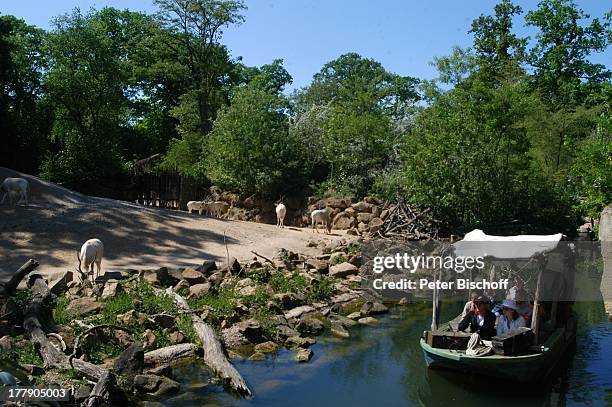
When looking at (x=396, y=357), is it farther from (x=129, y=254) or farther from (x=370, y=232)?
(x=370, y=232)

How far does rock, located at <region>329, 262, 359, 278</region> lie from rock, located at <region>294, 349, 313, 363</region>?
20.4 feet

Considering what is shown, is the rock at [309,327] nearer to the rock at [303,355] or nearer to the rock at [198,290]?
the rock at [303,355]

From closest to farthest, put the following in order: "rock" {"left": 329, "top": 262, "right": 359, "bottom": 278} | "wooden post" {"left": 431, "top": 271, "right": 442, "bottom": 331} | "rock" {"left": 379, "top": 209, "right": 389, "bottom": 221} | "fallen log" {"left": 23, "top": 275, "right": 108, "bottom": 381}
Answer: "fallen log" {"left": 23, "top": 275, "right": 108, "bottom": 381} < "wooden post" {"left": 431, "top": 271, "right": 442, "bottom": 331} < "rock" {"left": 329, "top": 262, "right": 359, "bottom": 278} < "rock" {"left": 379, "top": 209, "right": 389, "bottom": 221}

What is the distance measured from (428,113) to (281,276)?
11573 mm

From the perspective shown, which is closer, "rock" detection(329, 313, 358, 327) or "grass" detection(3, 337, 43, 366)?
"grass" detection(3, 337, 43, 366)

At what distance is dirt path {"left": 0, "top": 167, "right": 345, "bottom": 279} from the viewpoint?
54.7 feet

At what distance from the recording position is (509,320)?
10.4 m

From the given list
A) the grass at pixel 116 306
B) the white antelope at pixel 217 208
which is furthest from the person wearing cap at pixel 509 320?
the white antelope at pixel 217 208

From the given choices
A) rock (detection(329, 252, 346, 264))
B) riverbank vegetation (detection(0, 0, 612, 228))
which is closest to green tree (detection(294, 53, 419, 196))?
riverbank vegetation (detection(0, 0, 612, 228))

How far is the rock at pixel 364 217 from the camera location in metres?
24.9

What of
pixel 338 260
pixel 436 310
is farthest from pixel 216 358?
pixel 338 260

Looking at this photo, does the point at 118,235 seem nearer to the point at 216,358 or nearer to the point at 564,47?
the point at 216,358

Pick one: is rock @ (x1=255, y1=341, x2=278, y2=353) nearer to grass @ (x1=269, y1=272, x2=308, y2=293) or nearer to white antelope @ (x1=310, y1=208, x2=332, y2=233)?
grass @ (x1=269, y1=272, x2=308, y2=293)

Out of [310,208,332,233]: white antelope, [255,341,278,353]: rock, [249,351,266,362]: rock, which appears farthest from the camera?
[310,208,332,233]: white antelope
